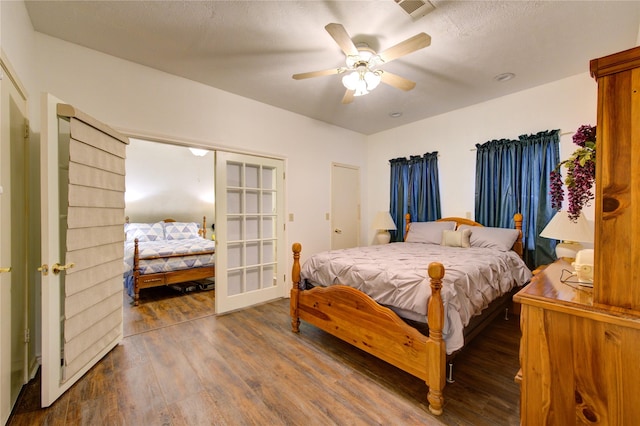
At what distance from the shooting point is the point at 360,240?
4.93m

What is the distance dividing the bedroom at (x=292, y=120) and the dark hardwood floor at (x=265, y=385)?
5.74ft

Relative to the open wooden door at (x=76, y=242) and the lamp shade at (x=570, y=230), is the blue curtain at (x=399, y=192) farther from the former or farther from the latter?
the open wooden door at (x=76, y=242)

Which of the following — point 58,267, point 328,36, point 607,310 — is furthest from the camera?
point 328,36

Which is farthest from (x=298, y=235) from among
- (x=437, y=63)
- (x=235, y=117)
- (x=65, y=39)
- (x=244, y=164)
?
(x=65, y=39)

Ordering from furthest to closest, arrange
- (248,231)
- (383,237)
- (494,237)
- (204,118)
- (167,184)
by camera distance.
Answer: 1. (167,184)
2. (383,237)
3. (248,231)
4. (494,237)
5. (204,118)

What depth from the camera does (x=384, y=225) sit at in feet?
14.2

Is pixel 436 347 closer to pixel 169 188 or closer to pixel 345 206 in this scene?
pixel 345 206

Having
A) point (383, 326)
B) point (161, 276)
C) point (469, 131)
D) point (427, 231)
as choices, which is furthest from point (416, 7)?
point (161, 276)

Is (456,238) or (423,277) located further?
(456,238)

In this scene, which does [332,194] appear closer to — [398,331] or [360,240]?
[360,240]

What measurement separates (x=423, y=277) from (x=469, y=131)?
9.21ft

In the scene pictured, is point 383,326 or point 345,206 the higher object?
point 345,206

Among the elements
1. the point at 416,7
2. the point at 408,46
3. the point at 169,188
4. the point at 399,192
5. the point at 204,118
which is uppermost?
the point at 416,7

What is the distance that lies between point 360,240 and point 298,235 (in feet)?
4.92
